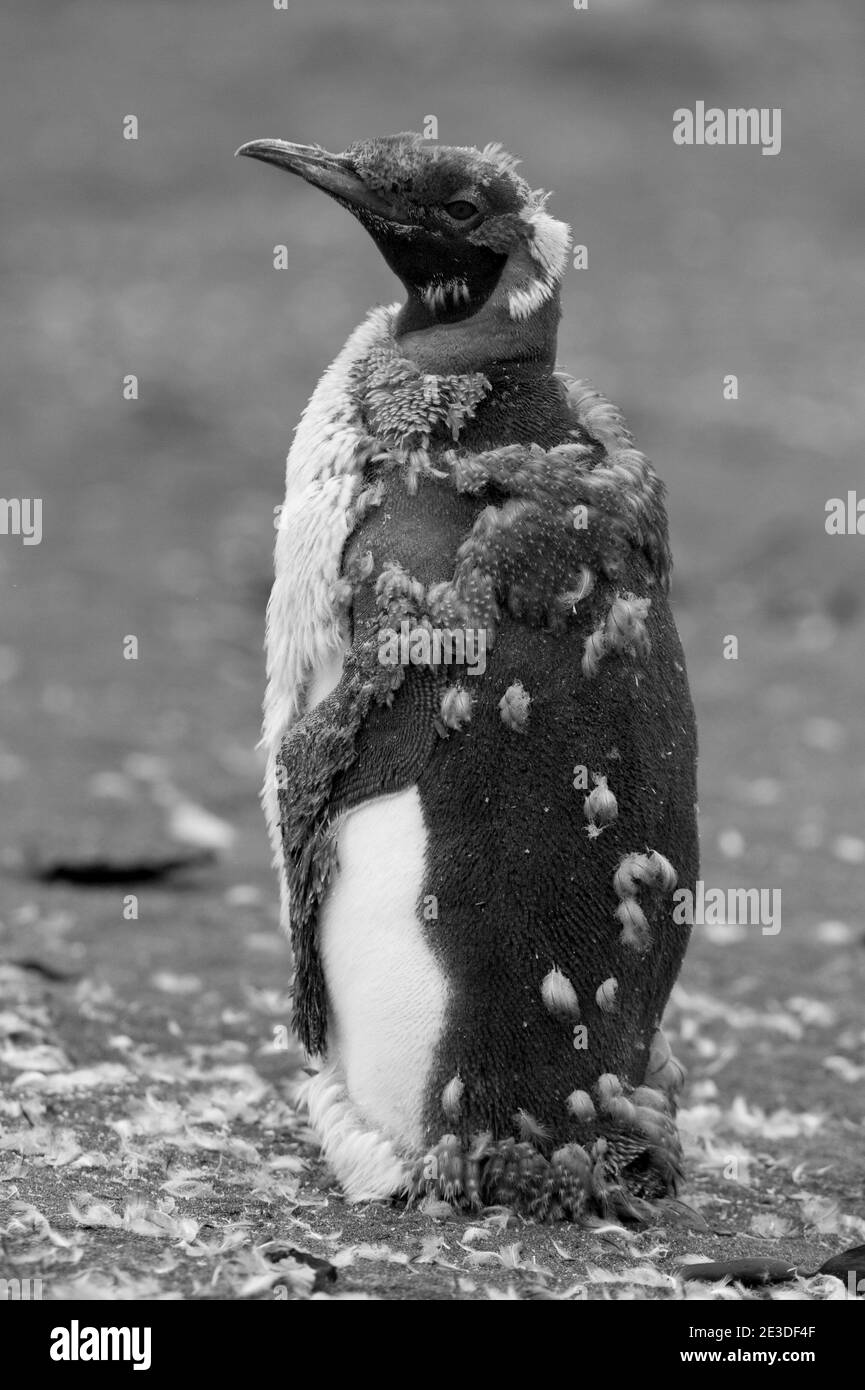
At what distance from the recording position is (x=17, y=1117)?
6.08m

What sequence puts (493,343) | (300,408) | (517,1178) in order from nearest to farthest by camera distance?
(517,1178) < (493,343) < (300,408)

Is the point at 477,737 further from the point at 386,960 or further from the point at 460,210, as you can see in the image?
the point at 460,210

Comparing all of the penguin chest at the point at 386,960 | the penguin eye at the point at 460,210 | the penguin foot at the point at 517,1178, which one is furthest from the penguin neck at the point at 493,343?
the penguin foot at the point at 517,1178

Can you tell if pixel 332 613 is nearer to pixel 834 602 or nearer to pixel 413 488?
pixel 413 488

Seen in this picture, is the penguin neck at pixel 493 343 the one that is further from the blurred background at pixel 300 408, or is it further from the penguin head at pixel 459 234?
the blurred background at pixel 300 408

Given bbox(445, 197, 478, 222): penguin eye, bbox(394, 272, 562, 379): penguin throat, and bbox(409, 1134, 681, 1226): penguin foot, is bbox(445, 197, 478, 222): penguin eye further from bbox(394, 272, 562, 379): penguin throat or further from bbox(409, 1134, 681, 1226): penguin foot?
bbox(409, 1134, 681, 1226): penguin foot

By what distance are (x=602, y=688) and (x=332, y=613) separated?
83 centimetres

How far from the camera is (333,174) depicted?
559 centimetres

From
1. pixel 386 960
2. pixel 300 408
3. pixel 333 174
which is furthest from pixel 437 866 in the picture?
pixel 300 408

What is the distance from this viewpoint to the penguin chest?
211 inches

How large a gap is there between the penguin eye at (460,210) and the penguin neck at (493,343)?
245mm

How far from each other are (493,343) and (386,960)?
1.88 m

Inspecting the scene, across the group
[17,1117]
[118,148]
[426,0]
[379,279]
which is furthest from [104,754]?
[426,0]

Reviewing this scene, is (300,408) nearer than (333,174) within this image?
No
